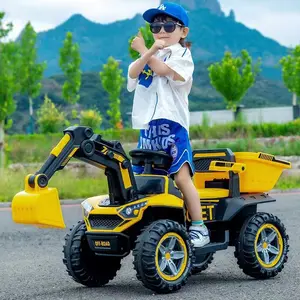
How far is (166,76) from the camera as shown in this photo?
6.39m

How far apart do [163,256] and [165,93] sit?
1140 millimetres

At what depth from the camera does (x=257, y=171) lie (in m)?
6.84

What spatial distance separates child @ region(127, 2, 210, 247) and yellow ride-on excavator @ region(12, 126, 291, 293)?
3.9 inches

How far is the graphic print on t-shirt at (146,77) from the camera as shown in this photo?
6457 mm

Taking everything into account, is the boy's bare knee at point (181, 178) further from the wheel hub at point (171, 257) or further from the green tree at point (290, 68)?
the green tree at point (290, 68)

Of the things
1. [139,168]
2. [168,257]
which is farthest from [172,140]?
[168,257]


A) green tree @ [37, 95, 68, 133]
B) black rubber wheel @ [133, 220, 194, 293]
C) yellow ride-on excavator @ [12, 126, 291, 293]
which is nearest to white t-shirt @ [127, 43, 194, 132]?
yellow ride-on excavator @ [12, 126, 291, 293]

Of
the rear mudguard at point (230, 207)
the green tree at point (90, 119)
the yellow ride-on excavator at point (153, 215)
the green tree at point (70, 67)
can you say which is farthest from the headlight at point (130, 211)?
the green tree at point (70, 67)

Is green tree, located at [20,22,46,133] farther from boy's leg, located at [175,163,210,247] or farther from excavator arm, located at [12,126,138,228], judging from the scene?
excavator arm, located at [12,126,138,228]

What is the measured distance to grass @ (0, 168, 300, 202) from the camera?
15.5 m

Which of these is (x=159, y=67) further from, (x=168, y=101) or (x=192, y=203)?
(x=192, y=203)

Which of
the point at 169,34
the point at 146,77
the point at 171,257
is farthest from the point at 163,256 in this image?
the point at 169,34

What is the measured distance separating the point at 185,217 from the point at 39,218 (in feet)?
4.25

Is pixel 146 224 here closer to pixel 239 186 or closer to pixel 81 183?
pixel 239 186
